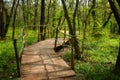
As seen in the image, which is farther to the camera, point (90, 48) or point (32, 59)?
point (90, 48)

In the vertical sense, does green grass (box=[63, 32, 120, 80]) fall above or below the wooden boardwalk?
below

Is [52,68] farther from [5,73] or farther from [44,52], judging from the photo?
[44,52]

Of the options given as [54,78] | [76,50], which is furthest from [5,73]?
[76,50]

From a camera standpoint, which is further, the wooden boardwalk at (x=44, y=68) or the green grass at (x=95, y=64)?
the green grass at (x=95, y=64)

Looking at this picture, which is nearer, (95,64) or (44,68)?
(44,68)

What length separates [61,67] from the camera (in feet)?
34.0

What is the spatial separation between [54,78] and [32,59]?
3350 millimetres

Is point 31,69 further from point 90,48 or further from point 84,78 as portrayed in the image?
point 90,48

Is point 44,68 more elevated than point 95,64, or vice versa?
point 44,68

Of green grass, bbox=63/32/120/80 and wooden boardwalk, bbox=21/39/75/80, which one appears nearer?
wooden boardwalk, bbox=21/39/75/80

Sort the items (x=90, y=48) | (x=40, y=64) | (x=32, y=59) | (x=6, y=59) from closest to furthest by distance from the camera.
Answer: (x=40, y=64) → (x=32, y=59) → (x=6, y=59) → (x=90, y=48)

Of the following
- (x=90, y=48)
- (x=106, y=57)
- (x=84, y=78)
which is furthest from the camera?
(x=90, y=48)

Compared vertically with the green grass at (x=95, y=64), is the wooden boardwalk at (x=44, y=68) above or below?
above

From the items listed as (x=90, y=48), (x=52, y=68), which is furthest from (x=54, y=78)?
(x=90, y=48)
